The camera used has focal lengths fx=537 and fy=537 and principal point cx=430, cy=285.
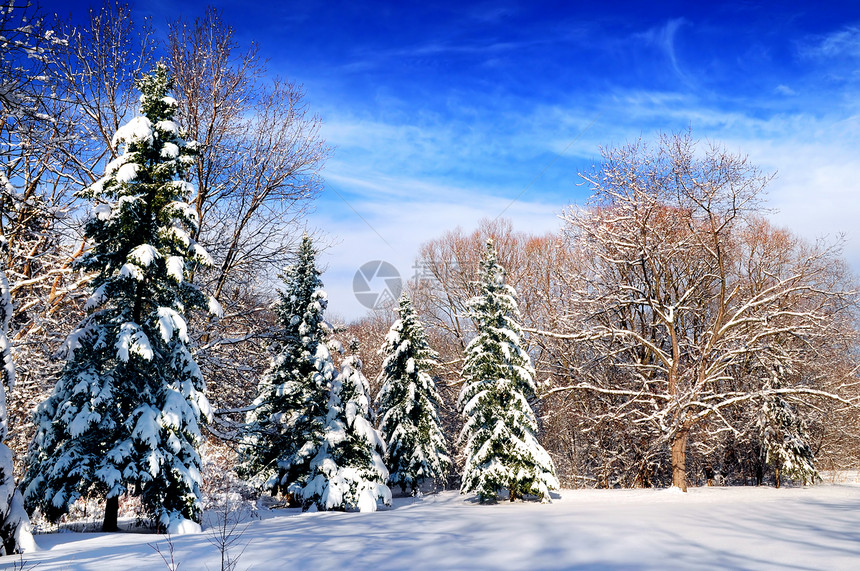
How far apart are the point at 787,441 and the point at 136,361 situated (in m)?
24.3

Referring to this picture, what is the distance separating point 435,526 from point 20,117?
8.62 metres

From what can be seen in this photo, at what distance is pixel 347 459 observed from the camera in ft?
61.2

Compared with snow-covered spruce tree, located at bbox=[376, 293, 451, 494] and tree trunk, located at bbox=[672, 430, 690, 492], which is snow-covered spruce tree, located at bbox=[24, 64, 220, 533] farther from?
snow-covered spruce tree, located at bbox=[376, 293, 451, 494]

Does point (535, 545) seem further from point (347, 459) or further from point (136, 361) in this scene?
point (347, 459)

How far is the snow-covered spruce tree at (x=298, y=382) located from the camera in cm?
1856

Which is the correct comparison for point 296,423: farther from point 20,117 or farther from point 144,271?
point 20,117

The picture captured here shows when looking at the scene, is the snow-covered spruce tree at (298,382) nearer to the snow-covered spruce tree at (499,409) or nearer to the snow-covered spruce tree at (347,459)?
the snow-covered spruce tree at (347,459)

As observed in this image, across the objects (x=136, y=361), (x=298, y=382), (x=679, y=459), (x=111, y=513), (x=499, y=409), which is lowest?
(x=679, y=459)

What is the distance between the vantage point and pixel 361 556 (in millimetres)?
6262

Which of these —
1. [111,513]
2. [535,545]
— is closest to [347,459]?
[111,513]

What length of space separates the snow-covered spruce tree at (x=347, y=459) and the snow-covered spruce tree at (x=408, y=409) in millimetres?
8252

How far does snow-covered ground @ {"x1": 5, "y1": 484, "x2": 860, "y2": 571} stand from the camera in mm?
5613

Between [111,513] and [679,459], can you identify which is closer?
[111,513]

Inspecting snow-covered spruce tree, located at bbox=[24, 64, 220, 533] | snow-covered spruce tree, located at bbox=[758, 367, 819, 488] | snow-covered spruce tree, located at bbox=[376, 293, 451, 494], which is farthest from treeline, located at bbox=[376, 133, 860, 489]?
snow-covered spruce tree, located at bbox=[24, 64, 220, 533]
